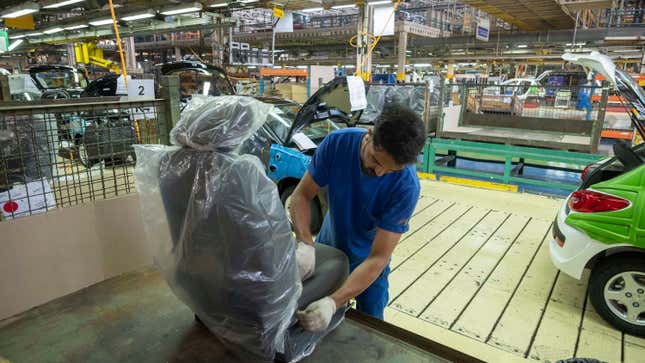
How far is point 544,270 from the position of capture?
11.5 feet

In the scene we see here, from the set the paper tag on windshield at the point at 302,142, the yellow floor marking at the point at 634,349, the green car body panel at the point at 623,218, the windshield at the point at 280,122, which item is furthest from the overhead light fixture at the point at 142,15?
the yellow floor marking at the point at 634,349

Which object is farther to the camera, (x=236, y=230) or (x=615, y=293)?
(x=615, y=293)

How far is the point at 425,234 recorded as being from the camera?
4.26m

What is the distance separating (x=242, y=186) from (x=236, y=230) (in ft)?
0.41

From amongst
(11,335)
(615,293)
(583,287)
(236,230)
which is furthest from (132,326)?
(583,287)

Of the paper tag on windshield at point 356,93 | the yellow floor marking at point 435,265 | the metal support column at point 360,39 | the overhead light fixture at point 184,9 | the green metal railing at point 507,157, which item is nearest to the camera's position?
the yellow floor marking at point 435,265

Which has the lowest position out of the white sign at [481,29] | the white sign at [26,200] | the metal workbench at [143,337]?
the metal workbench at [143,337]

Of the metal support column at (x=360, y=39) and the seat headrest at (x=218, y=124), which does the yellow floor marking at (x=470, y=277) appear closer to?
the seat headrest at (x=218, y=124)

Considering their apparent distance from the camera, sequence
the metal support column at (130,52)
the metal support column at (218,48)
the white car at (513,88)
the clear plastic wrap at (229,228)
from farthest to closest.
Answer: the metal support column at (130,52), the metal support column at (218,48), the white car at (513,88), the clear plastic wrap at (229,228)

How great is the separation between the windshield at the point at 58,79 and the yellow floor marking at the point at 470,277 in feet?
36.6

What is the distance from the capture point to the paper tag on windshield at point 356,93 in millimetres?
4008

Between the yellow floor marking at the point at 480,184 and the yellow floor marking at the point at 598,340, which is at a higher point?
the yellow floor marking at the point at 480,184

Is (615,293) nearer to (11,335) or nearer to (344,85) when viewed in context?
(344,85)

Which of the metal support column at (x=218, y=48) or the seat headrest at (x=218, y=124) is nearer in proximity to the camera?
the seat headrest at (x=218, y=124)
